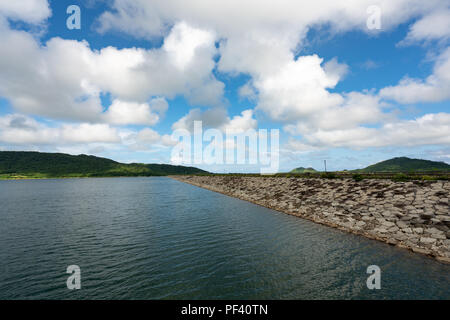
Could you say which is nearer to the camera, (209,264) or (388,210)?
(209,264)

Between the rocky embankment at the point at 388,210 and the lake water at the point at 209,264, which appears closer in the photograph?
the lake water at the point at 209,264

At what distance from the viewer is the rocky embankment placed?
726 inches

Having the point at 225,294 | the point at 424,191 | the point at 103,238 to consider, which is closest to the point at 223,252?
the point at 225,294

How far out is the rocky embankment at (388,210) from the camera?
60.5 ft

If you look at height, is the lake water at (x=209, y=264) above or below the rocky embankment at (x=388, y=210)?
below

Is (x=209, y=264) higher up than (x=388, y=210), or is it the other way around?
(x=388, y=210)

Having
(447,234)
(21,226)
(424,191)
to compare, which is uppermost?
(424,191)

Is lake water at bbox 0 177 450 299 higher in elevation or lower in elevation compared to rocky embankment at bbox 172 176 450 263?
lower

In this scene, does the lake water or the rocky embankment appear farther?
the rocky embankment

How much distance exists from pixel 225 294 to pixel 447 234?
2021 centimetres

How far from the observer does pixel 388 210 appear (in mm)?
23688

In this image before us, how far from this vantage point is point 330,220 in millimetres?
27922
